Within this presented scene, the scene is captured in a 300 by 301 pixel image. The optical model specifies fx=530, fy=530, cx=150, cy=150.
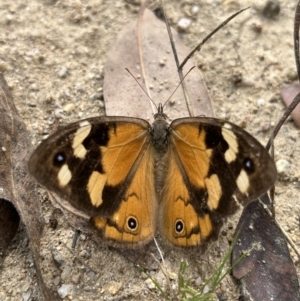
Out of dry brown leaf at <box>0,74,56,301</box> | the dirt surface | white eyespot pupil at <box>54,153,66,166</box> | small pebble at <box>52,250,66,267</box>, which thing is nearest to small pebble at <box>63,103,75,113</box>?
the dirt surface

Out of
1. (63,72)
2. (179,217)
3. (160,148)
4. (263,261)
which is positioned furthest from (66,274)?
(63,72)

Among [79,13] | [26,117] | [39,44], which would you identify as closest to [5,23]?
[39,44]

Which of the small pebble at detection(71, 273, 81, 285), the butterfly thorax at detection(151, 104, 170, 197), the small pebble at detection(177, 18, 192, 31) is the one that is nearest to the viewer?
the small pebble at detection(71, 273, 81, 285)

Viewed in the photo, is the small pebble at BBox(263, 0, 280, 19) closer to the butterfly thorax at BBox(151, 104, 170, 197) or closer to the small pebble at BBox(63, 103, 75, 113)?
the butterfly thorax at BBox(151, 104, 170, 197)

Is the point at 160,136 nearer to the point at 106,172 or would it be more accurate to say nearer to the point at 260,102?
the point at 106,172

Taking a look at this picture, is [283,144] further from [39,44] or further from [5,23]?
[5,23]

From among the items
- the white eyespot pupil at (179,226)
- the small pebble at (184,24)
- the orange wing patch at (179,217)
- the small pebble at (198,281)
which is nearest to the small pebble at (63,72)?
the small pebble at (184,24)

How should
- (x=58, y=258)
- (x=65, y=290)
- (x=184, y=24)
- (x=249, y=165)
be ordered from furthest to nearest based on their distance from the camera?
(x=184, y=24) → (x=58, y=258) → (x=65, y=290) → (x=249, y=165)

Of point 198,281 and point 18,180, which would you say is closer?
point 198,281
